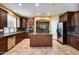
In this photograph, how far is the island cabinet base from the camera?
714cm

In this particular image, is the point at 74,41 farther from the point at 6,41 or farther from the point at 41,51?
the point at 6,41

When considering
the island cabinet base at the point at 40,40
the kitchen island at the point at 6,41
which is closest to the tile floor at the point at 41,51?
the kitchen island at the point at 6,41

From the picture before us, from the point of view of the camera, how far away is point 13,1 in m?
2.99

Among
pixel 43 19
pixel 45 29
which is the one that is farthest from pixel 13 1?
pixel 43 19

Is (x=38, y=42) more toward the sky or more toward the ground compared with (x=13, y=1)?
more toward the ground

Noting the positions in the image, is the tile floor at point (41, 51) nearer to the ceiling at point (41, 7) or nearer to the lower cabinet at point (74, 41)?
the lower cabinet at point (74, 41)

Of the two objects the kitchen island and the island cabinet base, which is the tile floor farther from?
the island cabinet base

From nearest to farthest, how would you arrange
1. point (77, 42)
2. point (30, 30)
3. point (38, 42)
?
1. point (77, 42)
2. point (38, 42)
3. point (30, 30)

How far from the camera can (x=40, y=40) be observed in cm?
716

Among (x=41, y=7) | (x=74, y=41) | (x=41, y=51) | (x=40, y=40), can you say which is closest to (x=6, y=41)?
(x=41, y=51)

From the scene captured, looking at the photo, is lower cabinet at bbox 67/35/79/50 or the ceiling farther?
lower cabinet at bbox 67/35/79/50

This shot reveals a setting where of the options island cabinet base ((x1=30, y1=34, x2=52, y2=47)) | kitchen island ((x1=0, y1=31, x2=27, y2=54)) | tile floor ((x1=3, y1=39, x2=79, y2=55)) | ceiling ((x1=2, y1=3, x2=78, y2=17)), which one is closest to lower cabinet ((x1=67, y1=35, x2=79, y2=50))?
tile floor ((x1=3, y1=39, x2=79, y2=55))
